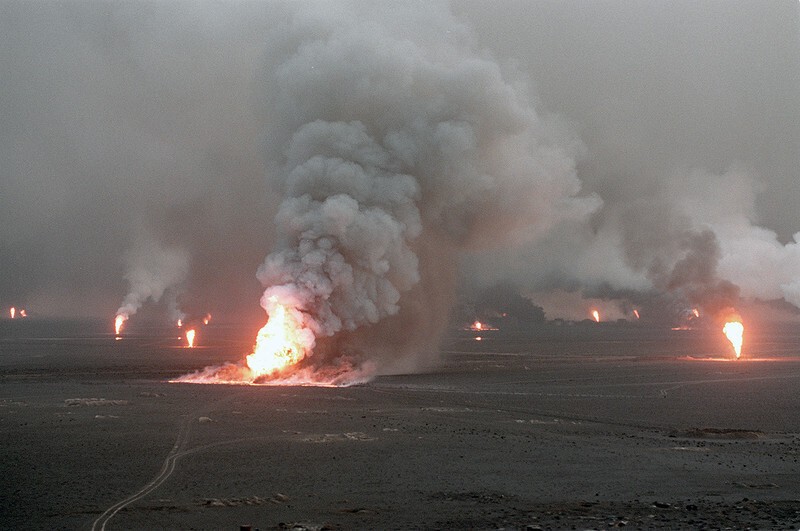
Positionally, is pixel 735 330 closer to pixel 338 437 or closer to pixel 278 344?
pixel 278 344

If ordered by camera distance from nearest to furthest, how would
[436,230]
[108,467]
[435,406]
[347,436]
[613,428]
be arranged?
[108,467], [347,436], [613,428], [435,406], [436,230]

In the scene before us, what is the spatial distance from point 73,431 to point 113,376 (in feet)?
135

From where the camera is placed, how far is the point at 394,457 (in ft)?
135

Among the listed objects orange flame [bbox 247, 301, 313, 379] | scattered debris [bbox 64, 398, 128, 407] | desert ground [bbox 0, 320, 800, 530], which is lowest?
desert ground [bbox 0, 320, 800, 530]

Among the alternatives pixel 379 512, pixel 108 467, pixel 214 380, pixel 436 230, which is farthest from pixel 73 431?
pixel 436 230

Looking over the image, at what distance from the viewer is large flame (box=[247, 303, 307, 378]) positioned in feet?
256

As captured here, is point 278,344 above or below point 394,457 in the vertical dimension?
above

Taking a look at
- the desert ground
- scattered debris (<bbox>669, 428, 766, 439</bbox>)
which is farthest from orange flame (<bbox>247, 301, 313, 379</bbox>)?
scattered debris (<bbox>669, 428, 766, 439</bbox>)

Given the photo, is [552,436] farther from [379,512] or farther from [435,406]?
[379,512]

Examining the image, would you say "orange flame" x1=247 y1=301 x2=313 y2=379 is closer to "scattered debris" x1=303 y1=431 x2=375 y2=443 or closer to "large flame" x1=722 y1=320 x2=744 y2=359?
"scattered debris" x1=303 y1=431 x2=375 y2=443

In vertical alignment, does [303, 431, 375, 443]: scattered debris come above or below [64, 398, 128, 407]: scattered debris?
below

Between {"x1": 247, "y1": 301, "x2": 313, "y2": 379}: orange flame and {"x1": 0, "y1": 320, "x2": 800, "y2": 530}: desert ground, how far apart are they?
7.27m

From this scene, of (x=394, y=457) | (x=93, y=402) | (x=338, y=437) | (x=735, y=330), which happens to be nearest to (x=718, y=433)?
(x=394, y=457)

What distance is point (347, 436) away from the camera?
1847 inches
